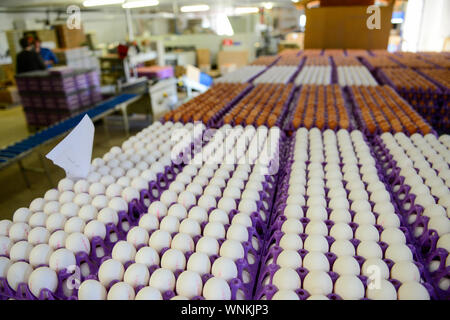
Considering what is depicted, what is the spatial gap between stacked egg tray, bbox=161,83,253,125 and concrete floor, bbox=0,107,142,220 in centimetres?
159

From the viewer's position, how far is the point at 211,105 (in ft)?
10.2

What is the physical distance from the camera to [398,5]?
13414 millimetres

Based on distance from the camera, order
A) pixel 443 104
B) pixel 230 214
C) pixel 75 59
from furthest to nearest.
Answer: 1. pixel 75 59
2. pixel 443 104
3. pixel 230 214

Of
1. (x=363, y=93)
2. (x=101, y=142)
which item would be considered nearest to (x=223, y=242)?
(x=363, y=93)

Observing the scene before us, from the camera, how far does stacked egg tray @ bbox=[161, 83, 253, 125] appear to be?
2.74 metres

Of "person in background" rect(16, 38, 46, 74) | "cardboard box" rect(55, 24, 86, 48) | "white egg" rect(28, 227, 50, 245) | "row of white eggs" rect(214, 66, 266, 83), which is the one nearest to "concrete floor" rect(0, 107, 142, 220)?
"person in background" rect(16, 38, 46, 74)

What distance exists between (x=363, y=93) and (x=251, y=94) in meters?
1.18

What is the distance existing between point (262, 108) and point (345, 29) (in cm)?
616

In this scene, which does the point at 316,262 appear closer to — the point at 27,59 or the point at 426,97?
the point at 426,97

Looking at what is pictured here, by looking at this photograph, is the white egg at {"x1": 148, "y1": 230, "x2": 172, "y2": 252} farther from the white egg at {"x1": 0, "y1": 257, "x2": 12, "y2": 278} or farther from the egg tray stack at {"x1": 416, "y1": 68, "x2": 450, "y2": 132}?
the egg tray stack at {"x1": 416, "y1": 68, "x2": 450, "y2": 132}

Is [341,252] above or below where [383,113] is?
below

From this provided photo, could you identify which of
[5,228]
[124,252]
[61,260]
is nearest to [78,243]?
[61,260]

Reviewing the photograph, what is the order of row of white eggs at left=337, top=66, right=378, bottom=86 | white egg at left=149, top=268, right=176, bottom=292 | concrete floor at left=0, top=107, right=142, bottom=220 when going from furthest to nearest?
1. row of white eggs at left=337, top=66, right=378, bottom=86
2. concrete floor at left=0, top=107, right=142, bottom=220
3. white egg at left=149, top=268, right=176, bottom=292
